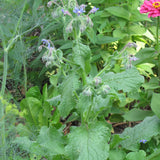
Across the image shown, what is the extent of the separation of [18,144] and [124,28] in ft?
4.83

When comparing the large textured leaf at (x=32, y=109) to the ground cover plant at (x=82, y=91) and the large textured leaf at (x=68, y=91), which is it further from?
the large textured leaf at (x=68, y=91)

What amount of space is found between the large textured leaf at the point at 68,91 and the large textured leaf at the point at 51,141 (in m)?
0.30

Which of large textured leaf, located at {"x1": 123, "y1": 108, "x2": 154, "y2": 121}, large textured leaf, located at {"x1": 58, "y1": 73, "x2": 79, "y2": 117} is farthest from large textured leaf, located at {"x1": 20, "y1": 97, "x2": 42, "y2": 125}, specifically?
large textured leaf, located at {"x1": 58, "y1": 73, "x2": 79, "y2": 117}

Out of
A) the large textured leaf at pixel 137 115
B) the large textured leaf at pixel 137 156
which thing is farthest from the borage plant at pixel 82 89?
the large textured leaf at pixel 137 115

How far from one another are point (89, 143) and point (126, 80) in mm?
444

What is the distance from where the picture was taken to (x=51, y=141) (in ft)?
5.34

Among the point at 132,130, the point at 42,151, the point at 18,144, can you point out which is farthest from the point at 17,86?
the point at 132,130

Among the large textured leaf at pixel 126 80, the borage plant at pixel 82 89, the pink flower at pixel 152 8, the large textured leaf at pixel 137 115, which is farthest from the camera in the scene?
the large textured leaf at pixel 137 115

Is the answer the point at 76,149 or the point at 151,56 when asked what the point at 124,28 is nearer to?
the point at 151,56

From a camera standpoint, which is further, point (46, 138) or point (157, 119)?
point (157, 119)

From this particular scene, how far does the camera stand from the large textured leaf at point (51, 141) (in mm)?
1581

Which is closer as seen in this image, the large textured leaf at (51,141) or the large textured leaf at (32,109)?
the large textured leaf at (51,141)

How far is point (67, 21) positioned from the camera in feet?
4.25

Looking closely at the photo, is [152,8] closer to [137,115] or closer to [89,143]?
[137,115]
